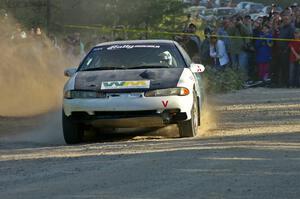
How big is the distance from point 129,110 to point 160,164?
2258 millimetres

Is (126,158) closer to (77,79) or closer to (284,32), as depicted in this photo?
(77,79)

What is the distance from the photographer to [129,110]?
10594 mm

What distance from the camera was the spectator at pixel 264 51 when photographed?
2145 centimetres

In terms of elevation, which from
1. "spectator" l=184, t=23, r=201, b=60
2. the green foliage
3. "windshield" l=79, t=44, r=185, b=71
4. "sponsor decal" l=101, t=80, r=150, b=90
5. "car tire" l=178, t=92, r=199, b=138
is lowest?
the green foliage

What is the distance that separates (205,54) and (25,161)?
13.4m

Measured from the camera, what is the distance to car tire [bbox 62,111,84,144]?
35.6 ft

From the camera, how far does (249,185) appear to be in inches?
285

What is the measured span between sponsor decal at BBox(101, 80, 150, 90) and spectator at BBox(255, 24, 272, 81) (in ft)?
36.9

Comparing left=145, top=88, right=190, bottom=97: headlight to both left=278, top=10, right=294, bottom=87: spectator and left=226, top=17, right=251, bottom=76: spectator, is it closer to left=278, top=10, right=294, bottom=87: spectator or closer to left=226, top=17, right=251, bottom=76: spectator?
left=278, top=10, right=294, bottom=87: spectator

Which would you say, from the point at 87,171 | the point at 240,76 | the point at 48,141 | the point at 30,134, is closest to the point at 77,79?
the point at 48,141

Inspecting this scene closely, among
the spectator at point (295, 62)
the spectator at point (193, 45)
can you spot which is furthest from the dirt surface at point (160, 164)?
the spectator at point (193, 45)

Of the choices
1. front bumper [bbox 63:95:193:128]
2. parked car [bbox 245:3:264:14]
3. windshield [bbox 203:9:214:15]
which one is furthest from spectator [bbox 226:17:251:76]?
parked car [bbox 245:3:264:14]

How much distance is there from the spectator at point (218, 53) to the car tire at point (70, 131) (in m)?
11.2

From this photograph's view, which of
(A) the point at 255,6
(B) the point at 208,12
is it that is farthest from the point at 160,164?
(A) the point at 255,6
